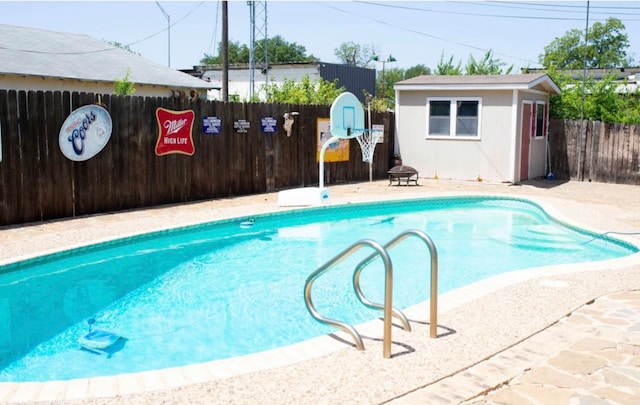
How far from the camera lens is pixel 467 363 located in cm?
427

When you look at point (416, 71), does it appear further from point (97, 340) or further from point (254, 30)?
point (97, 340)

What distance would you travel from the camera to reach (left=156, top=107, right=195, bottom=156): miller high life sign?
11820mm

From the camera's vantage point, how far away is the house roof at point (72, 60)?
60.0ft

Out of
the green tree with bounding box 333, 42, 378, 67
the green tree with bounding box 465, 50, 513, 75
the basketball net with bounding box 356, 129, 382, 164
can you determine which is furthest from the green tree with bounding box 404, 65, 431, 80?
the basketball net with bounding box 356, 129, 382, 164

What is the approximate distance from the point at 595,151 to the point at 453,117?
4.29 meters

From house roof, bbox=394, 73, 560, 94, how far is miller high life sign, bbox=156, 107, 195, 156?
7323 mm

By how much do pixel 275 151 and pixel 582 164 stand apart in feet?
30.4

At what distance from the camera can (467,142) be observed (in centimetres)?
1702

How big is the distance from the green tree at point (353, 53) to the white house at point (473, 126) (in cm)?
6020

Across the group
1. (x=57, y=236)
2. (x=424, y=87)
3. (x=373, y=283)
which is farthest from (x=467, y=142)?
(x=57, y=236)

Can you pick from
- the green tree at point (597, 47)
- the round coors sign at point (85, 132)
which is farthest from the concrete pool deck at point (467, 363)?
the green tree at point (597, 47)

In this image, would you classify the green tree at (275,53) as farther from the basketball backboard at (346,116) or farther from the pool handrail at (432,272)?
the pool handrail at (432,272)

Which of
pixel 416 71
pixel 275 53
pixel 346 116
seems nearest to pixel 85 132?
pixel 346 116

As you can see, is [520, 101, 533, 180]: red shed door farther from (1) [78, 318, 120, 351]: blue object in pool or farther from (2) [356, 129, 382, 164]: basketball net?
(1) [78, 318, 120, 351]: blue object in pool
